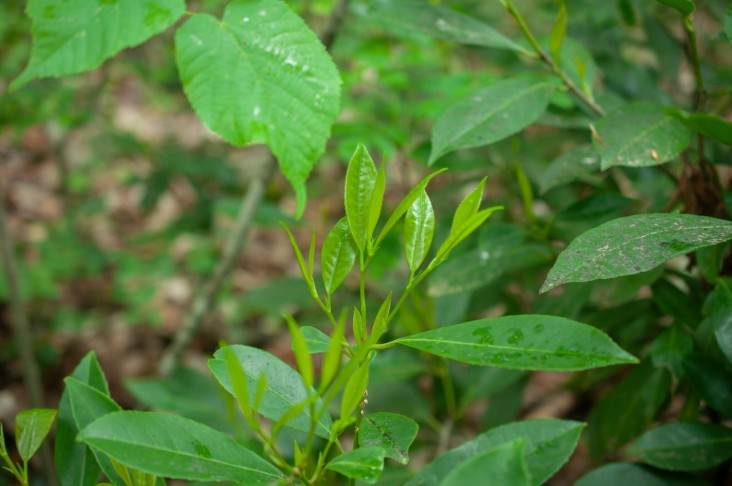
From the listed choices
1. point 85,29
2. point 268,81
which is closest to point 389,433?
point 268,81

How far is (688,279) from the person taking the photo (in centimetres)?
96

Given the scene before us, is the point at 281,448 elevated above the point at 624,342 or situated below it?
below

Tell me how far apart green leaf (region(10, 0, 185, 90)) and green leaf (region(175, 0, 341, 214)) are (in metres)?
0.04

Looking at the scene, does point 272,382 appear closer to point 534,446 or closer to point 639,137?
point 534,446

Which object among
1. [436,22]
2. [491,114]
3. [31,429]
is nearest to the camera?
[31,429]

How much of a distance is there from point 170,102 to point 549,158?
264 centimetres

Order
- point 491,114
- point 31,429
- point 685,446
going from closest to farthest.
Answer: point 31,429 → point 685,446 → point 491,114

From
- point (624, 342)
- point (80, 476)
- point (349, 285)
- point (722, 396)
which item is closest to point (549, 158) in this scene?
point (349, 285)

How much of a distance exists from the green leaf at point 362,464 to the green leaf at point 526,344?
4.0 inches

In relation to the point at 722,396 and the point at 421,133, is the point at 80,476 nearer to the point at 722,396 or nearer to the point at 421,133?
the point at 722,396

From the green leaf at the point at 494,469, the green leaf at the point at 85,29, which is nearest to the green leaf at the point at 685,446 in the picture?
the green leaf at the point at 494,469

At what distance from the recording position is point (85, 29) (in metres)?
0.74

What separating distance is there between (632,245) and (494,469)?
0.31 m

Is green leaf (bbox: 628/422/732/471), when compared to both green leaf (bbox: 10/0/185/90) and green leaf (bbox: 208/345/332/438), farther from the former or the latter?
green leaf (bbox: 10/0/185/90)
